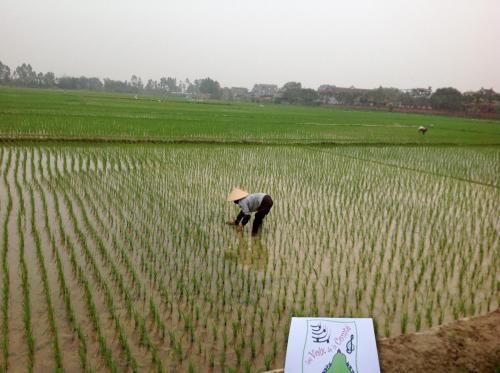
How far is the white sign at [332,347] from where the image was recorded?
6.16ft

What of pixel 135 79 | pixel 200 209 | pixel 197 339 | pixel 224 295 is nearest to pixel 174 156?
pixel 200 209

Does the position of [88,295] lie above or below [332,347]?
below

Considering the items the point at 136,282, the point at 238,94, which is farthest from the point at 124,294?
the point at 238,94

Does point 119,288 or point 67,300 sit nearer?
point 67,300

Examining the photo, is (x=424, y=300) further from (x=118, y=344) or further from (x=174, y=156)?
(x=174, y=156)

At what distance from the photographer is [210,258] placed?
4.14 metres

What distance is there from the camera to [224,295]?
3400 mm

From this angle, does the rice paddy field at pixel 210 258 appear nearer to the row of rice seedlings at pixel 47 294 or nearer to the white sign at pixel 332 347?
the row of rice seedlings at pixel 47 294

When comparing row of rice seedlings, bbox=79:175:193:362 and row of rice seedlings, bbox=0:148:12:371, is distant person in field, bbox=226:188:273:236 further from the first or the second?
row of rice seedlings, bbox=0:148:12:371

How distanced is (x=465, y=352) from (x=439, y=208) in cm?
438

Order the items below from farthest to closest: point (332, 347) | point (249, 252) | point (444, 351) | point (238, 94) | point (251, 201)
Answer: point (238, 94) → point (251, 201) → point (249, 252) → point (444, 351) → point (332, 347)

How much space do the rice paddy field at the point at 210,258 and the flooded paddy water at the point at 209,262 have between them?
0.6 inches

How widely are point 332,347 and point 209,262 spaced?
89.2 inches

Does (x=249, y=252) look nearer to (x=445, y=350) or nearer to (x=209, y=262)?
(x=209, y=262)
